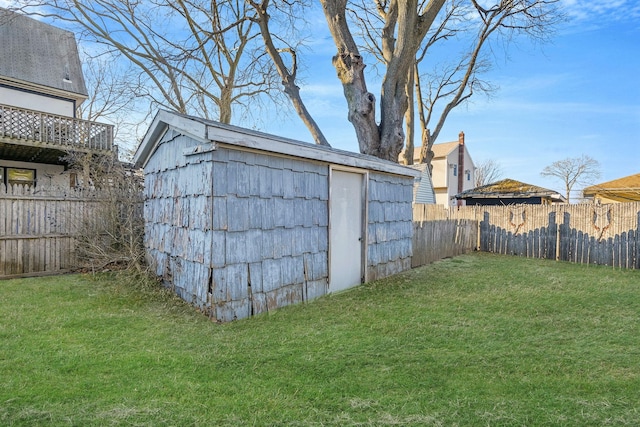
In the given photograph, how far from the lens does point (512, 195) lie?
62.2 feet

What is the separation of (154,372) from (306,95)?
1093 centimetres

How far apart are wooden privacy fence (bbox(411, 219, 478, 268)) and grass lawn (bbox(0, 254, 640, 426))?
11.8 ft

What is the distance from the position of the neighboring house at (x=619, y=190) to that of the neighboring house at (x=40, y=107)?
21.6m

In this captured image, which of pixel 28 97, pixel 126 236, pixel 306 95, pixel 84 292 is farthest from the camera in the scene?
pixel 28 97

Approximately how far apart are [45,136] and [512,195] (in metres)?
20.7

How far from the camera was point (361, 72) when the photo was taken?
9.85 metres

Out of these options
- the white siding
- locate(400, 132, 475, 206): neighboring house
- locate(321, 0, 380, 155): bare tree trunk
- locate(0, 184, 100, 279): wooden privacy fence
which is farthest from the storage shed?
locate(400, 132, 475, 206): neighboring house

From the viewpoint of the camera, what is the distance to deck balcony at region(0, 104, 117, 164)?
37.4 ft

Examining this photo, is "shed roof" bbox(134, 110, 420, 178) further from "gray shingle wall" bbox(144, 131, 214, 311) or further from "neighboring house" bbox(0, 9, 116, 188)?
"neighboring house" bbox(0, 9, 116, 188)

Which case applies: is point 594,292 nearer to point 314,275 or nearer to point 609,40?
point 314,275

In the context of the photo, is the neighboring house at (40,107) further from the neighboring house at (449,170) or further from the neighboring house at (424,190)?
the neighboring house at (449,170)

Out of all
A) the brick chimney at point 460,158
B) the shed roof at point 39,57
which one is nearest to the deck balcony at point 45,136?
the shed roof at point 39,57

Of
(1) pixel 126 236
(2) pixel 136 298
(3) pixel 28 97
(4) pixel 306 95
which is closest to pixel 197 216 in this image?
(2) pixel 136 298

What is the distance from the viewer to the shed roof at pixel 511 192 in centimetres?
1845
